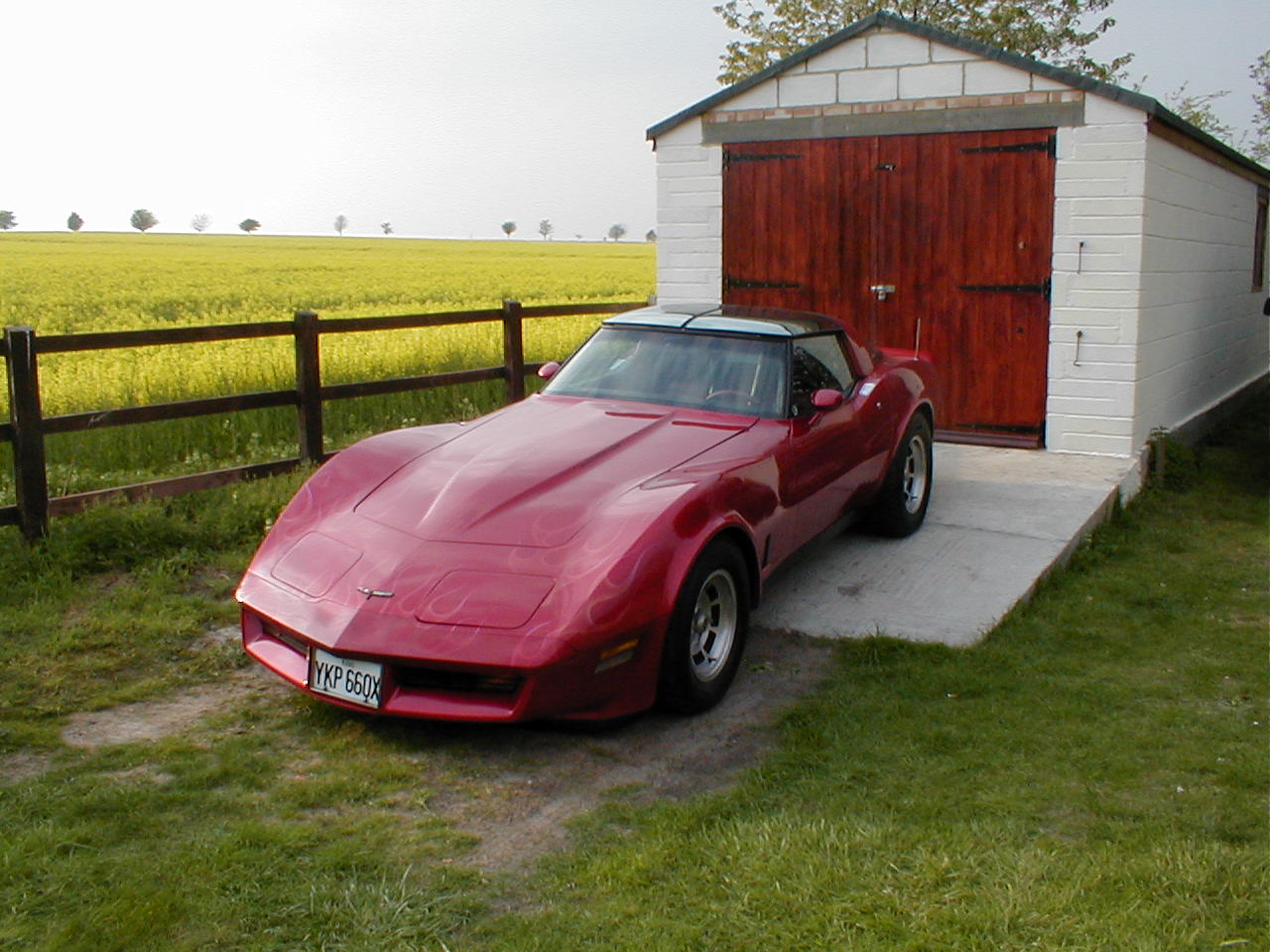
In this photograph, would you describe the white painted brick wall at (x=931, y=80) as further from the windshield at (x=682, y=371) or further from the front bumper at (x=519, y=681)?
the front bumper at (x=519, y=681)

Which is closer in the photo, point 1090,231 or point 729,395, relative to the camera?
point 729,395

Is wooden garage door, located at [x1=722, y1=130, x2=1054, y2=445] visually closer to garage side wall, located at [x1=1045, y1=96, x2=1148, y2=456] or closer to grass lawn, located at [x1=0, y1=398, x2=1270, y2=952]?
garage side wall, located at [x1=1045, y1=96, x2=1148, y2=456]

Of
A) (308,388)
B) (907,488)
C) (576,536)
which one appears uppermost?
(308,388)

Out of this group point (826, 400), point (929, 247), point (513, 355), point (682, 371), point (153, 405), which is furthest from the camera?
point (513, 355)

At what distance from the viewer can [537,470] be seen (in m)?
5.02

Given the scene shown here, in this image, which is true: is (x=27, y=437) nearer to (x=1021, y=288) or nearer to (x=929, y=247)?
(x=929, y=247)

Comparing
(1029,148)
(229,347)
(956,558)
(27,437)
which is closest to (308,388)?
(27,437)

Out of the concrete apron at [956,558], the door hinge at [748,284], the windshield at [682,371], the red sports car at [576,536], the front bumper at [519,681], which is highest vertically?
the door hinge at [748,284]

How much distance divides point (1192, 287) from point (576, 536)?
860cm

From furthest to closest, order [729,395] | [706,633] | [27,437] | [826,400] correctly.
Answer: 1. [27,437]
2. [729,395]
3. [826,400]
4. [706,633]

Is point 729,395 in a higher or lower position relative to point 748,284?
lower

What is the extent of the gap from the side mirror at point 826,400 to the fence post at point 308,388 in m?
3.95

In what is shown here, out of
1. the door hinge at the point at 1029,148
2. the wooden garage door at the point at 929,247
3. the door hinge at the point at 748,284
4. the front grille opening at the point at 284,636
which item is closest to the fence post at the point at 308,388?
the front grille opening at the point at 284,636

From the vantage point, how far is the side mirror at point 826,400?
5.85m
